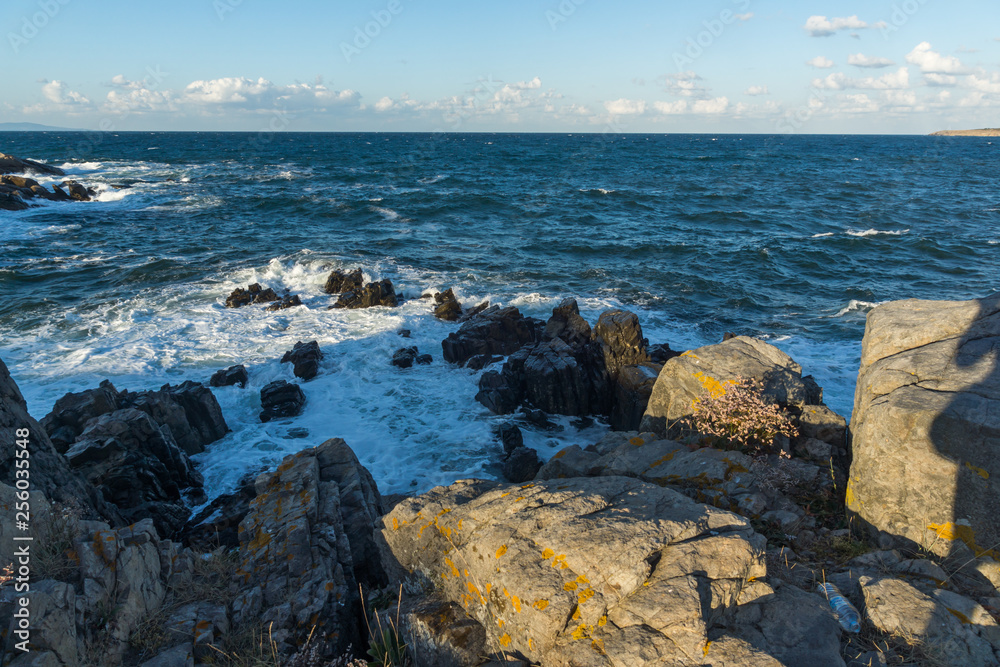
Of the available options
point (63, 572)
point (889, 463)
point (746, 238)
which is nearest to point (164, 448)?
point (63, 572)

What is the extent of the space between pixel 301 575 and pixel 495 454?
23.9 ft

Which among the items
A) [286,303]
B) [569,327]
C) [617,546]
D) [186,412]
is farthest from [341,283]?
[617,546]

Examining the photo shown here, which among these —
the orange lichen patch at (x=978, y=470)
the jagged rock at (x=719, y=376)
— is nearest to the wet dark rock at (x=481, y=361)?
the jagged rock at (x=719, y=376)

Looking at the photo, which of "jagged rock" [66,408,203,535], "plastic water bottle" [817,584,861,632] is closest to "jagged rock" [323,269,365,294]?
"jagged rock" [66,408,203,535]

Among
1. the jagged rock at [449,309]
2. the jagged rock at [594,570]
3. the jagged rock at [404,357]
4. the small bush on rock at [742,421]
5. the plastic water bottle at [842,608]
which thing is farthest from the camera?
the jagged rock at [449,309]

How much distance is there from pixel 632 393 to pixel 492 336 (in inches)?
228

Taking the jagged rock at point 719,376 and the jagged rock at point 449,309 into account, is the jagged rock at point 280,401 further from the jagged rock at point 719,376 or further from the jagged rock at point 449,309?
the jagged rock at point 719,376

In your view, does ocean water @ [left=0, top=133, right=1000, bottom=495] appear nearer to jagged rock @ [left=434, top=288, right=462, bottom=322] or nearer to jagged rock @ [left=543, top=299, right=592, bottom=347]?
jagged rock @ [left=434, top=288, right=462, bottom=322]

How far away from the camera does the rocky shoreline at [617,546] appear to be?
410cm

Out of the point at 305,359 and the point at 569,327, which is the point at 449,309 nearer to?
the point at 569,327

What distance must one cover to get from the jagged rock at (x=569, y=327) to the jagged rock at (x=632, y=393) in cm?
233

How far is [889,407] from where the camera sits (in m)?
6.14

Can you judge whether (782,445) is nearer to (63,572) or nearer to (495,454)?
(495,454)

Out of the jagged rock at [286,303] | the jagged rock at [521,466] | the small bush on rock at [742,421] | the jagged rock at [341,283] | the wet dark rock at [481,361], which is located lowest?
the jagged rock at [521,466]
